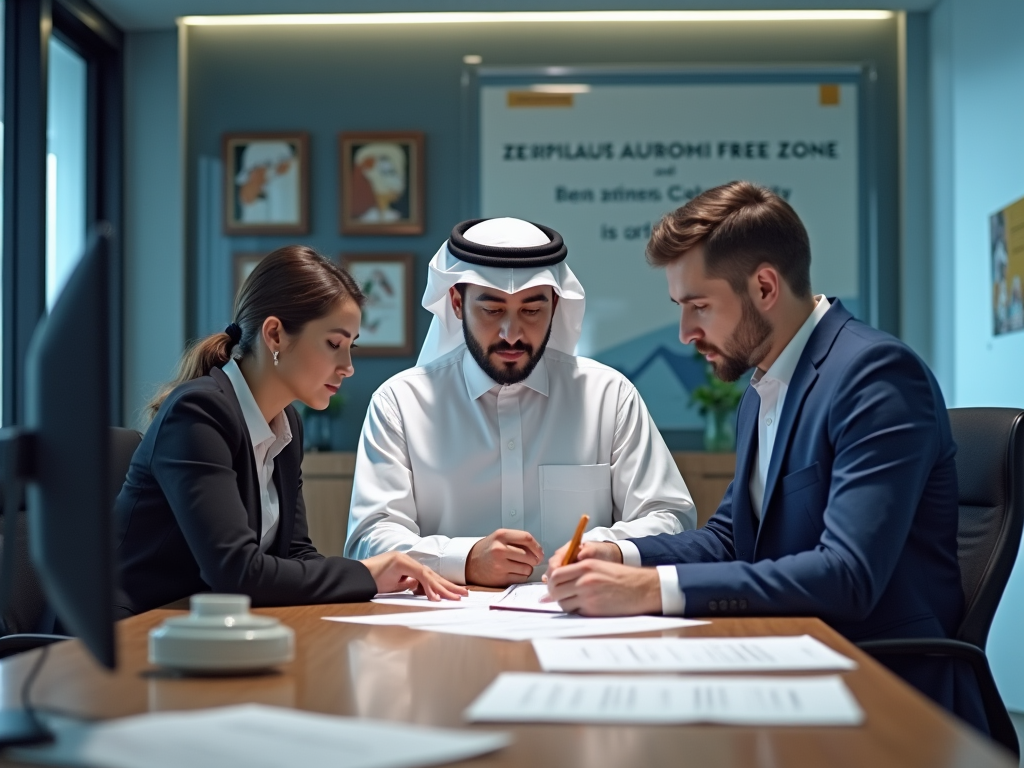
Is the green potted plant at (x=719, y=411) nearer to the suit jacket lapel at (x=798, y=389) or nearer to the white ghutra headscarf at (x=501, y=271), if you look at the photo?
the white ghutra headscarf at (x=501, y=271)

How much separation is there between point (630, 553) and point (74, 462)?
1525 millimetres

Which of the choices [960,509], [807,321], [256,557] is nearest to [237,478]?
[256,557]

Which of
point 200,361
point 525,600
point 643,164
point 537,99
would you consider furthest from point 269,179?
point 525,600

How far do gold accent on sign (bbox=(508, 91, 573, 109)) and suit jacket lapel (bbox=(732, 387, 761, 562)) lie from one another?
371 cm

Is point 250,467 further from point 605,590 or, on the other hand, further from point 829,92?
point 829,92

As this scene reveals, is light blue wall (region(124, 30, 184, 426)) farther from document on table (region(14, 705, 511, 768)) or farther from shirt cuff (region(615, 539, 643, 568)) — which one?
document on table (region(14, 705, 511, 768))

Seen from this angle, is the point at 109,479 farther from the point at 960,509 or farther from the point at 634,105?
the point at 634,105

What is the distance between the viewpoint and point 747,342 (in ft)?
7.82

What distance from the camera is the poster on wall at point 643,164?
586cm

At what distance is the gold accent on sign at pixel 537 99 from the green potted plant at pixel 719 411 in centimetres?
166

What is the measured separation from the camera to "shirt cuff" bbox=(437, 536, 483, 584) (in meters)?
2.48

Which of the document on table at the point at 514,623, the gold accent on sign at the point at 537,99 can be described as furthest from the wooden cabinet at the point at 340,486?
the document on table at the point at 514,623

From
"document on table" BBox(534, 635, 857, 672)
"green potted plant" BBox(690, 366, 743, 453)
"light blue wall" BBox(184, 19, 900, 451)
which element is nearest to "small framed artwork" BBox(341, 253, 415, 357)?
"light blue wall" BBox(184, 19, 900, 451)

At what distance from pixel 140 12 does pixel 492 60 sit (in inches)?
70.0
